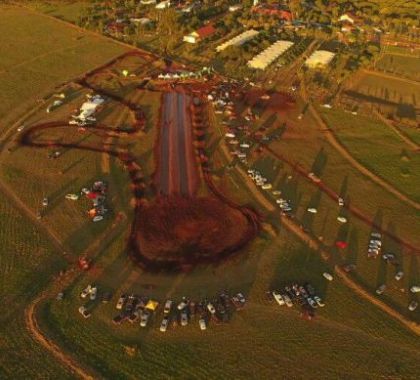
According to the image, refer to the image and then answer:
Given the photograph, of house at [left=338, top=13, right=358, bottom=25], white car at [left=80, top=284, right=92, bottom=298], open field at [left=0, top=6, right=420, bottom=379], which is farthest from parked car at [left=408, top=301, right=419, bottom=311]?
house at [left=338, top=13, right=358, bottom=25]

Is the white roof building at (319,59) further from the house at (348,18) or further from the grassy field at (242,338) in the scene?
the grassy field at (242,338)

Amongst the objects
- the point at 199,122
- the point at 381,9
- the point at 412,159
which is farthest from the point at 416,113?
the point at 381,9

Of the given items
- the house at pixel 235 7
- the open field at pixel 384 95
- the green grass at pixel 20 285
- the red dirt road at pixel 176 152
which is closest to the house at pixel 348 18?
the house at pixel 235 7

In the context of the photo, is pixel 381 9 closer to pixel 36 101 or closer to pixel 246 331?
pixel 36 101

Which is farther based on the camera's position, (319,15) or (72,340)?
(319,15)

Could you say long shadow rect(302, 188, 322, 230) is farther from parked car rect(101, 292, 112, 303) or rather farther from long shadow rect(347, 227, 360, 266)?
parked car rect(101, 292, 112, 303)
